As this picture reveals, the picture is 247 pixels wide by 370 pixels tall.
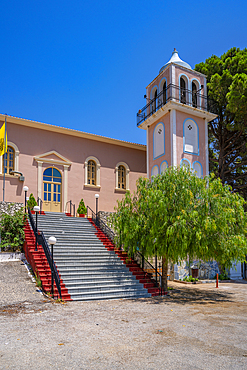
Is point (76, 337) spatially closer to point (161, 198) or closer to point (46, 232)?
point (161, 198)

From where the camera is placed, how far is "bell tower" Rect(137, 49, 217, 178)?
1888 cm

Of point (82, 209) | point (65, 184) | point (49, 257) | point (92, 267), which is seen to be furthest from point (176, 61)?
point (49, 257)

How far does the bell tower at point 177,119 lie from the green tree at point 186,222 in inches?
267

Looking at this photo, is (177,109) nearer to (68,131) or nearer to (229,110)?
(229,110)

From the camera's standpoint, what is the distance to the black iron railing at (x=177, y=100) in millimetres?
19214

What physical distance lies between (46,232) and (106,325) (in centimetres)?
805

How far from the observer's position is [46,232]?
48.1ft

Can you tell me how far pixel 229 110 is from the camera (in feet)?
66.0


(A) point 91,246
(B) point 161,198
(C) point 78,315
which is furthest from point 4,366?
(A) point 91,246

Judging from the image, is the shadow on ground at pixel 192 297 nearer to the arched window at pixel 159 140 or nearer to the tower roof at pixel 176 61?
the arched window at pixel 159 140

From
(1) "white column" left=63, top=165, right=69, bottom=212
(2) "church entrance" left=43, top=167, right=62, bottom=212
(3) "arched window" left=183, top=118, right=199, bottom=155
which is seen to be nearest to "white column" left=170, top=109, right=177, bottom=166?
(3) "arched window" left=183, top=118, right=199, bottom=155

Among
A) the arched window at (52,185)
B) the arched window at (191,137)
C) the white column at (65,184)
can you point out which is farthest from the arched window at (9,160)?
the arched window at (191,137)

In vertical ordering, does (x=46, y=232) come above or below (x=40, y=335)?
above

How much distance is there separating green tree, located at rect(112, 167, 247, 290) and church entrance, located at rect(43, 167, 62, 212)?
28.8ft
